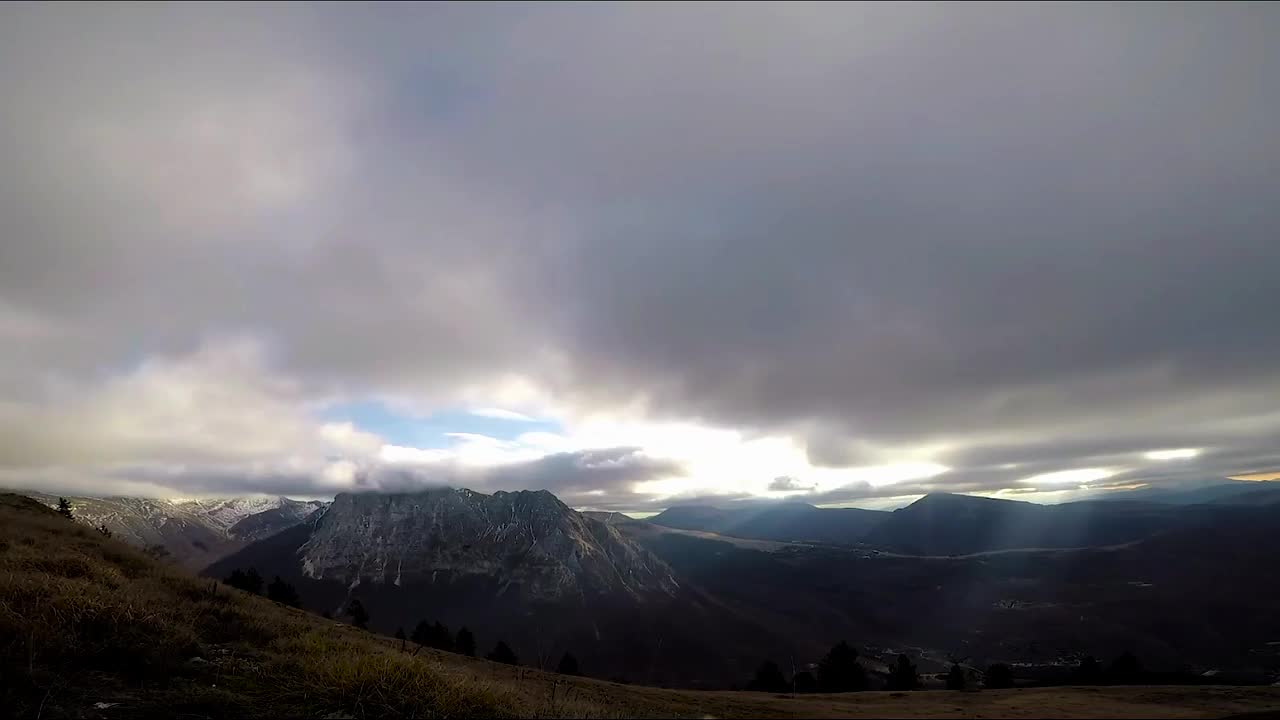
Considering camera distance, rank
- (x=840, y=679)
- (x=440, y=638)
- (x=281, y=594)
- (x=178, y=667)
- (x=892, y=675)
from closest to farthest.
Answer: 1. (x=178, y=667)
2. (x=840, y=679)
3. (x=892, y=675)
4. (x=440, y=638)
5. (x=281, y=594)

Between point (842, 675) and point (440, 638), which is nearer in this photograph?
point (842, 675)

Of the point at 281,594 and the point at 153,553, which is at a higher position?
the point at 153,553

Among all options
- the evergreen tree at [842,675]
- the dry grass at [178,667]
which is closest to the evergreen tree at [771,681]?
the evergreen tree at [842,675]

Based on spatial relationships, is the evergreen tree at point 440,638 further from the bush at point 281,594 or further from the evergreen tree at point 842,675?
the evergreen tree at point 842,675

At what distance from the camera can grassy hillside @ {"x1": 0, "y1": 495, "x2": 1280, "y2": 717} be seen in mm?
11484

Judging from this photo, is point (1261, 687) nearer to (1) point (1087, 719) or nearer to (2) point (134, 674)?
(1) point (1087, 719)

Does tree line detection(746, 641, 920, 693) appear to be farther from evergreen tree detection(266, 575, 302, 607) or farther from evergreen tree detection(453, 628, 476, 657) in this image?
evergreen tree detection(266, 575, 302, 607)

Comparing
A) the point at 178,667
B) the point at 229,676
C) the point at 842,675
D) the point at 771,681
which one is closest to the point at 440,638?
the point at 771,681

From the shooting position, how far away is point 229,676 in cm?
1327

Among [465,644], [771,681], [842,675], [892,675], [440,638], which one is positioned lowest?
[771,681]

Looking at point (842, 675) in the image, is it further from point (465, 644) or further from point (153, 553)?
point (153, 553)

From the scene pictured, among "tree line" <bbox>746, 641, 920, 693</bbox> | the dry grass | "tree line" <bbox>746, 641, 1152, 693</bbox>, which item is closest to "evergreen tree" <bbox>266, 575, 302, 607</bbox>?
"tree line" <bbox>746, 641, 920, 693</bbox>

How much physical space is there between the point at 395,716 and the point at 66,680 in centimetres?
694

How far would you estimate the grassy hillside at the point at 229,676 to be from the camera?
11484 millimetres
